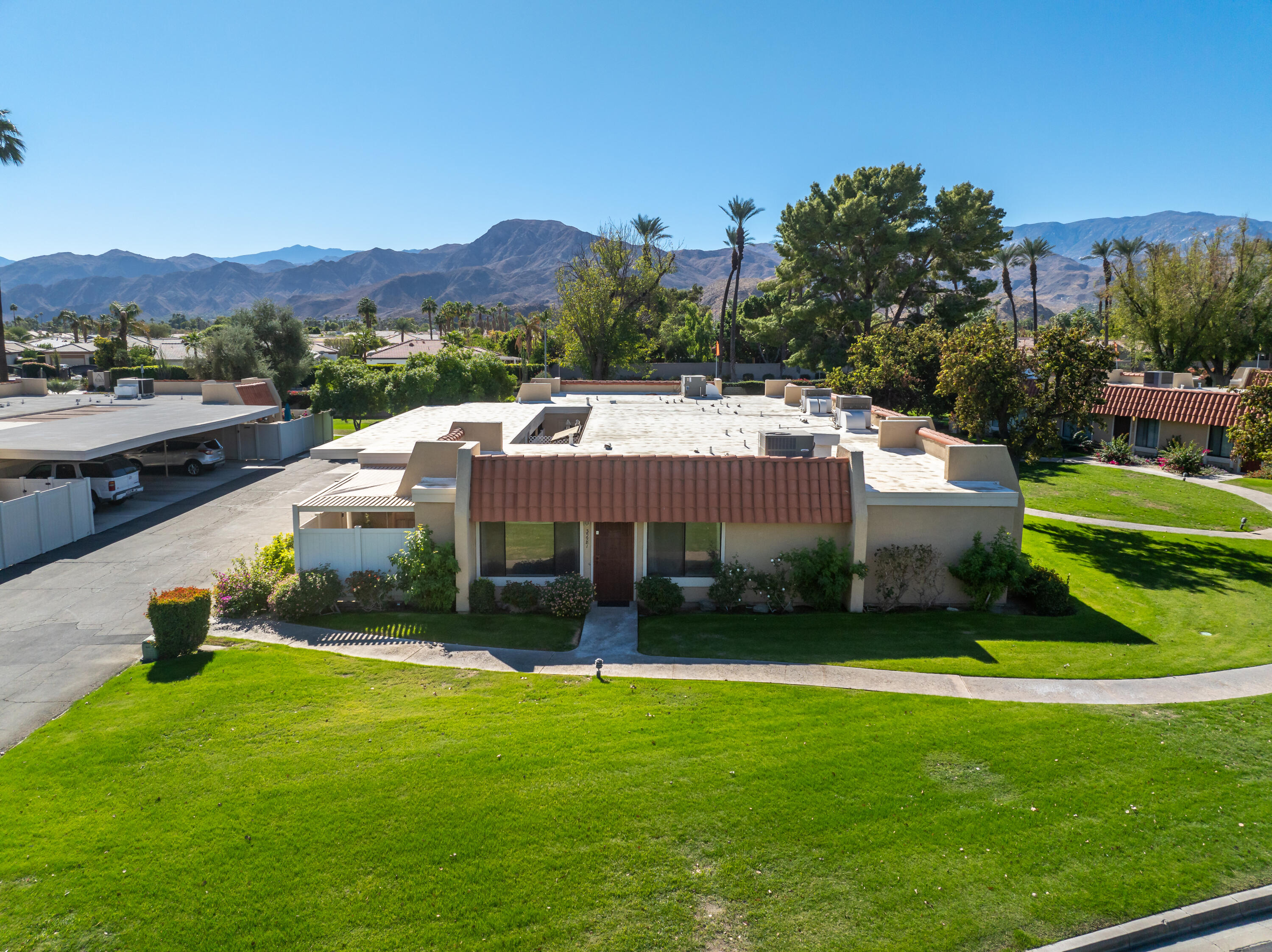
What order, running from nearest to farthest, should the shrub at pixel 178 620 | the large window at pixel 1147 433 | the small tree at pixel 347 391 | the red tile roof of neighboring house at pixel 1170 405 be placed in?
the shrub at pixel 178 620
the red tile roof of neighboring house at pixel 1170 405
the large window at pixel 1147 433
the small tree at pixel 347 391

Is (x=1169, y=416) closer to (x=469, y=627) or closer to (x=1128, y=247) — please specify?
(x=469, y=627)

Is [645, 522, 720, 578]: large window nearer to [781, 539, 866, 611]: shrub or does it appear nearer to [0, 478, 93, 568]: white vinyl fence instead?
[781, 539, 866, 611]: shrub

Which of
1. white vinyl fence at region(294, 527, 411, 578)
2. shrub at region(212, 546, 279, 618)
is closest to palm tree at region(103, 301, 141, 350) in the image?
shrub at region(212, 546, 279, 618)

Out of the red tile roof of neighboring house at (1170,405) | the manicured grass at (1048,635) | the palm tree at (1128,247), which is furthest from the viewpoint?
the palm tree at (1128,247)

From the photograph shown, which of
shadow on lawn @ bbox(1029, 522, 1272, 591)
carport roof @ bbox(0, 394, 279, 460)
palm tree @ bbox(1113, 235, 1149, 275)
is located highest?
palm tree @ bbox(1113, 235, 1149, 275)

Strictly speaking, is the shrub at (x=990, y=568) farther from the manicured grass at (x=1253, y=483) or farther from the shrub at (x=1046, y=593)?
the manicured grass at (x=1253, y=483)

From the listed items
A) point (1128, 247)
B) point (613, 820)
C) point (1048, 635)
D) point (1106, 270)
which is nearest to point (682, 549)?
point (1048, 635)

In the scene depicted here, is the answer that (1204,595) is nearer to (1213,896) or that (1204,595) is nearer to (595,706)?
(1213,896)

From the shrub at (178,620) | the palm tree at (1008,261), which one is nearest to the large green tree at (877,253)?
the palm tree at (1008,261)

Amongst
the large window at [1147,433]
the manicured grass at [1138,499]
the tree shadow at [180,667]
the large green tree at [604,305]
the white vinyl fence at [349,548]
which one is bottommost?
the tree shadow at [180,667]
